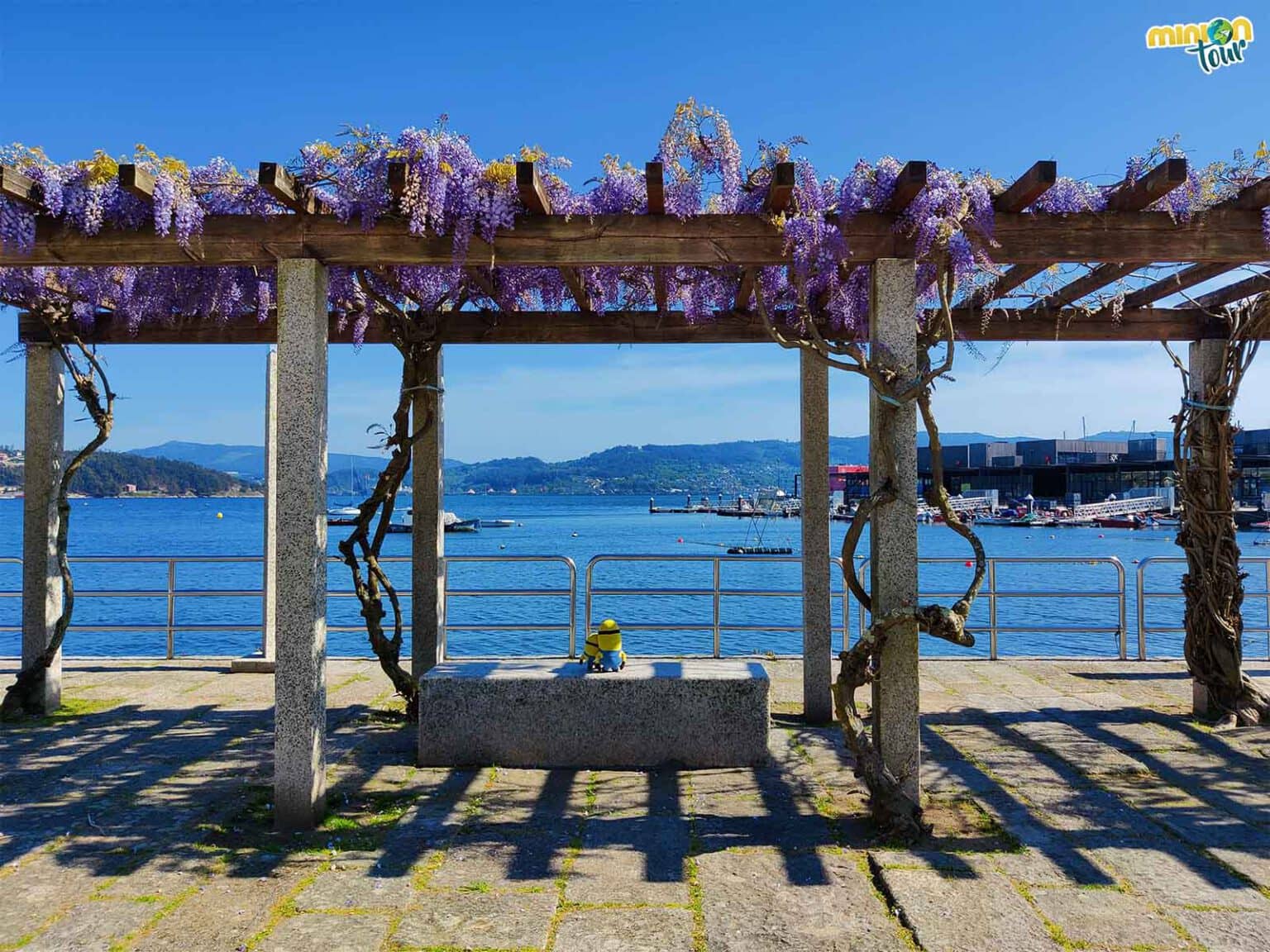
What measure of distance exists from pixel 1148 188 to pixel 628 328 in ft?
8.69

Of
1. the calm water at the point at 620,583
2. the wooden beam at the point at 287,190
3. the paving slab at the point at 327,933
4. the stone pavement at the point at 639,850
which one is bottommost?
the calm water at the point at 620,583

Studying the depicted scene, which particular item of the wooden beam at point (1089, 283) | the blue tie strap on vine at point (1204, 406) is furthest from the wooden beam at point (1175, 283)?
the blue tie strap on vine at point (1204, 406)

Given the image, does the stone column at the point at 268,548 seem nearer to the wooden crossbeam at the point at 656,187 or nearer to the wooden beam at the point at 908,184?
the wooden crossbeam at the point at 656,187

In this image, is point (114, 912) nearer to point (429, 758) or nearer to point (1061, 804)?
point (429, 758)

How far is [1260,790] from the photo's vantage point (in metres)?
3.88

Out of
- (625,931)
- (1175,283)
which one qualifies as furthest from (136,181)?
(1175,283)

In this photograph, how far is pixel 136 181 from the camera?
3.28 metres

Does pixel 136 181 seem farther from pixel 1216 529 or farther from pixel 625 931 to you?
pixel 1216 529

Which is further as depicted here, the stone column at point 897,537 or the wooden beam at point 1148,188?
the stone column at point 897,537

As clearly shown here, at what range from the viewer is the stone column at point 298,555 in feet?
11.3

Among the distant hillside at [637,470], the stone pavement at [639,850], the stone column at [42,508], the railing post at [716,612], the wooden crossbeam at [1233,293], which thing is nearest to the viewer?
the stone pavement at [639,850]

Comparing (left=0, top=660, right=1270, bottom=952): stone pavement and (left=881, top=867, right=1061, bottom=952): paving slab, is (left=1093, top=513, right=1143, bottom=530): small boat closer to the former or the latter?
(left=0, top=660, right=1270, bottom=952): stone pavement

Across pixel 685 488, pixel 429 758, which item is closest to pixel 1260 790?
pixel 429 758

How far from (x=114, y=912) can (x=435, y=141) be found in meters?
2.62
